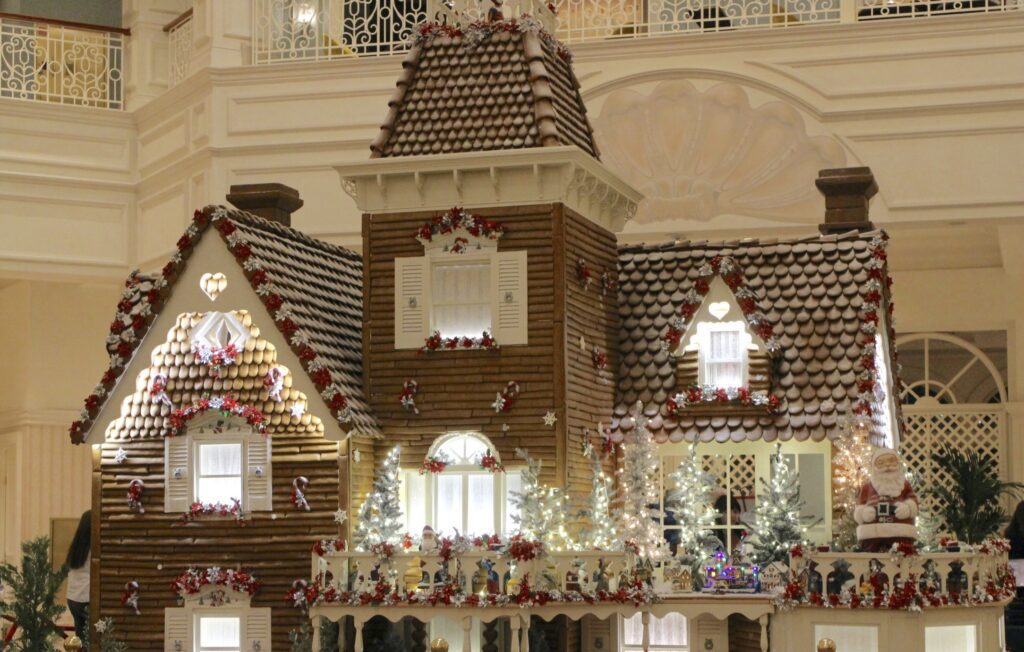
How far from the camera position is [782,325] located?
17312mm

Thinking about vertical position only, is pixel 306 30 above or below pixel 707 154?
above

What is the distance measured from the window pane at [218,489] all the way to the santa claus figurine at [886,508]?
5.91 m

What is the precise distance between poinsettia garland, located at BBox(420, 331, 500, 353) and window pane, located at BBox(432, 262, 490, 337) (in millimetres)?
121

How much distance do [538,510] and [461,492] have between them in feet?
3.51

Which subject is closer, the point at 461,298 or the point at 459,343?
the point at 459,343

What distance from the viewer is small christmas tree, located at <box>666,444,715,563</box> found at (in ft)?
54.6

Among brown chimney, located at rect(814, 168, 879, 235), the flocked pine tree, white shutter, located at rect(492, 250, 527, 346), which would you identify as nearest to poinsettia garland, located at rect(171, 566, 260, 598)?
white shutter, located at rect(492, 250, 527, 346)

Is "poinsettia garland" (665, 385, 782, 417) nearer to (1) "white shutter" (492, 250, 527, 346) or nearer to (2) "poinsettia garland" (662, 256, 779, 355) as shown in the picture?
(2) "poinsettia garland" (662, 256, 779, 355)

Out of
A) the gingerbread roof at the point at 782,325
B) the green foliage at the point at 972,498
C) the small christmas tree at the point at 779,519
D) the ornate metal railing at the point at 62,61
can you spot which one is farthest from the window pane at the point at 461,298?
the ornate metal railing at the point at 62,61

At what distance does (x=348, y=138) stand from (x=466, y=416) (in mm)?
7195

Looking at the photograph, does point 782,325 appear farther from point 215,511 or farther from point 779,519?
point 215,511

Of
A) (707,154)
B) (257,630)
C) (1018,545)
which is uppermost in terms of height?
(707,154)

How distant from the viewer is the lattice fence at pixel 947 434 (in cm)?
2427

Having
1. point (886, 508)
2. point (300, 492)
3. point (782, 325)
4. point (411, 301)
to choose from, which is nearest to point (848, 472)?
point (886, 508)
